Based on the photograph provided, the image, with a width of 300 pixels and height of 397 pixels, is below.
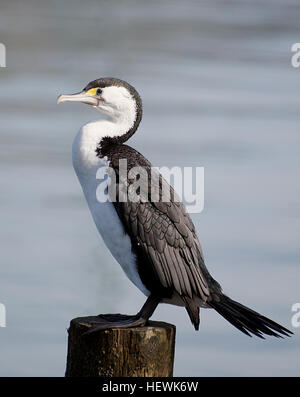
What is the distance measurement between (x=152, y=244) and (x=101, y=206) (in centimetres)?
35

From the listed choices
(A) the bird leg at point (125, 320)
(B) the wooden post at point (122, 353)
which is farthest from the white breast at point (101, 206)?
(B) the wooden post at point (122, 353)

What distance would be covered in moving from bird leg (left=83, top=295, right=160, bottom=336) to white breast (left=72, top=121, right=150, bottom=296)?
0.40 feet

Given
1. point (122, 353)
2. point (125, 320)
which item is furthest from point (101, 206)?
point (122, 353)

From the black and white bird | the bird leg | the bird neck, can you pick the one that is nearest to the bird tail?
the black and white bird

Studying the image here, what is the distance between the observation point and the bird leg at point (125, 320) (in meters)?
5.32

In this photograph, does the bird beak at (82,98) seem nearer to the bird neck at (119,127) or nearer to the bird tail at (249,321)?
the bird neck at (119,127)

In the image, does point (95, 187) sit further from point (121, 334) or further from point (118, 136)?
point (121, 334)

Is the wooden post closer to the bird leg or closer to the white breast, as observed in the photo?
the bird leg

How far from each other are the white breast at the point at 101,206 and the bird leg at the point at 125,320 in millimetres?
121

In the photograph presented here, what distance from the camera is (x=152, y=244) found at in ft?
18.3

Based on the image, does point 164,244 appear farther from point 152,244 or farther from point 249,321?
point 249,321

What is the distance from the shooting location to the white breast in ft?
18.6
